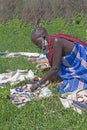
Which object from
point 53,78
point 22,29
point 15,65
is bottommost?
point 22,29

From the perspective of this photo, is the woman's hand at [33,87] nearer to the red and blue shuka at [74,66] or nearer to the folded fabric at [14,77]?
the red and blue shuka at [74,66]

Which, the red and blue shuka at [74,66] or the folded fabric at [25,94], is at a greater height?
the red and blue shuka at [74,66]

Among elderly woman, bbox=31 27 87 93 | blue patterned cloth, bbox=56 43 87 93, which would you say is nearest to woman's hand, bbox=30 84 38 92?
elderly woman, bbox=31 27 87 93

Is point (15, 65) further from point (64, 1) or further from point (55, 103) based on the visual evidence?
point (64, 1)

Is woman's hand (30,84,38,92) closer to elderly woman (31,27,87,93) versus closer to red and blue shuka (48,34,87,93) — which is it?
elderly woman (31,27,87,93)

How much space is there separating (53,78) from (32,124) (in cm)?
170

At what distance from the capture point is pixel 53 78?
24.6 ft

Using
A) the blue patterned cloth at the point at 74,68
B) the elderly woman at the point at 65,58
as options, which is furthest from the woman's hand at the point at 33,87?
the blue patterned cloth at the point at 74,68

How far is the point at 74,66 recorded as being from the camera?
7.17 m

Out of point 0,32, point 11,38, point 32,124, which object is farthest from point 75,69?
point 0,32

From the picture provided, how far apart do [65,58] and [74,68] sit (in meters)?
0.21

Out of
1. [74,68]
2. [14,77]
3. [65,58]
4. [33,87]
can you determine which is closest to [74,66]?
[74,68]

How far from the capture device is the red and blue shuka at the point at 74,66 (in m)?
7.06

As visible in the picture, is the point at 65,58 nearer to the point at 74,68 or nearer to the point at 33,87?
the point at 74,68
